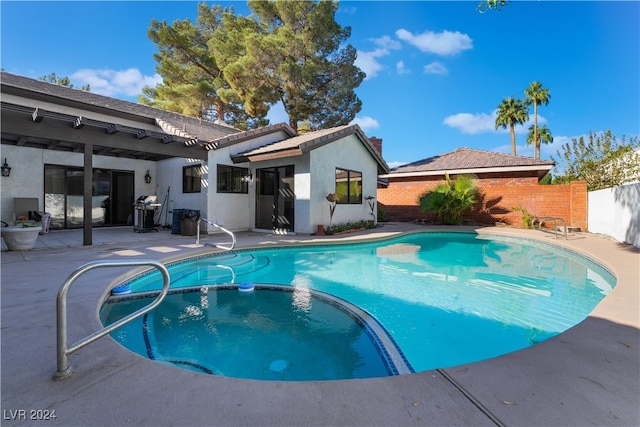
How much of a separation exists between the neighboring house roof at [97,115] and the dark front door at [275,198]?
273 centimetres

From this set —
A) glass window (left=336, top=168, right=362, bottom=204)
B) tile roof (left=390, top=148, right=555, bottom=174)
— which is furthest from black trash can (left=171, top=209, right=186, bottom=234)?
tile roof (left=390, top=148, right=555, bottom=174)

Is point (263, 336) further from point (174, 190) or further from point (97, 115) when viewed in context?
point (97, 115)

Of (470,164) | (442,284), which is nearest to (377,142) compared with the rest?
(470,164)

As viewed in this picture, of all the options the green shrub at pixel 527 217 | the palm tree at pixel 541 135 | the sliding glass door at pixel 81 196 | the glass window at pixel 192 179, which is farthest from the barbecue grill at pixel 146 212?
the palm tree at pixel 541 135

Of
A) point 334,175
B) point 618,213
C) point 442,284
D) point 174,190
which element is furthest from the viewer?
point 174,190

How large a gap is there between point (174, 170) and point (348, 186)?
747 centimetres

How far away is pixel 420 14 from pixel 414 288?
12.0 m

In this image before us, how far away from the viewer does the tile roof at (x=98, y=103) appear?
412 inches

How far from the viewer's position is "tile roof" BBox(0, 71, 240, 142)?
34.3 ft

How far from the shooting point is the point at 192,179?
461 inches

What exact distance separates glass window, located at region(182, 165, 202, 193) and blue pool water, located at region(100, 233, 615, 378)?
4.56 meters

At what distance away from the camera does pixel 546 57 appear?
18.1 m

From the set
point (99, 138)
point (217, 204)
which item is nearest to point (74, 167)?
point (99, 138)

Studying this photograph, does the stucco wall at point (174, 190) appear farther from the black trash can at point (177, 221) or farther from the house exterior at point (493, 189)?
the house exterior at point (493, 189)
